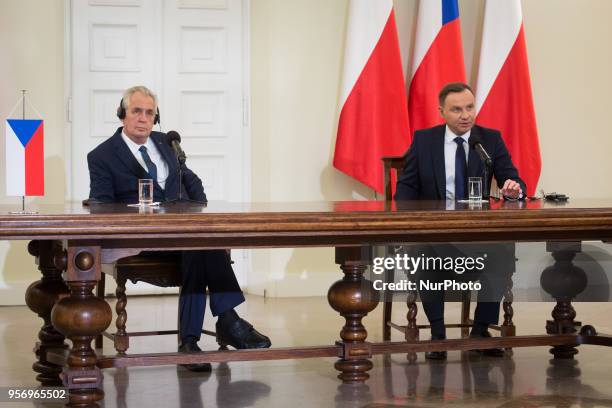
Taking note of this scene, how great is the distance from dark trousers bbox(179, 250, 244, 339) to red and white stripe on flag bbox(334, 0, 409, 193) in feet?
7.37

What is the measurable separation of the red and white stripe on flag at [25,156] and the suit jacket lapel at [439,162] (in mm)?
1679

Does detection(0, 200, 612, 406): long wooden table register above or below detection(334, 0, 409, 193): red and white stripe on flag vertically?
below

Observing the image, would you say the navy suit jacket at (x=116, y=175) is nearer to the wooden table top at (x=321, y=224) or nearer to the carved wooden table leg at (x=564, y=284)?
the wooden table top at (x=321, y=224)

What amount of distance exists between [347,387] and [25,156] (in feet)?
4.41

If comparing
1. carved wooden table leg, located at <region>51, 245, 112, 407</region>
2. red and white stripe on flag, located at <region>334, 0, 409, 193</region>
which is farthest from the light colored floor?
red and white stripe on flag, located at <region>334, 0, 409, 193</region>

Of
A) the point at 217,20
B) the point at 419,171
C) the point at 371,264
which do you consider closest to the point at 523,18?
the point at 217,20

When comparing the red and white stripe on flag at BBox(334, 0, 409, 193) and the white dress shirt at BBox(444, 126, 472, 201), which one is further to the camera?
the red and white stripe on flag at BBox(334, 0, 409, 193)

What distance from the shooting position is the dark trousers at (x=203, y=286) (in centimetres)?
353

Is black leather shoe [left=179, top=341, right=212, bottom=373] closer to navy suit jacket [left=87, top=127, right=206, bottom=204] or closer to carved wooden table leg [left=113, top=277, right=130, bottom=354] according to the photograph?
carved wooden table leg [left=113, top=277, right=130, bottom=354]

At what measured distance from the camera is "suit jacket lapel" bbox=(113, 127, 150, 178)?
3.80 meters

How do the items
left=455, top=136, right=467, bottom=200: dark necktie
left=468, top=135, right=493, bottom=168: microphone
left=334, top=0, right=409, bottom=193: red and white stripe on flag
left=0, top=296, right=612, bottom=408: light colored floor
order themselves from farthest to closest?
left=334, top=0, right=409, bottom=193: red and white stripe on flag
left=455, top=136, right=467, bottom=200: dark necktie
left=468, top=135, right=493, bottom=168: microphone
left=0, top=296, right=612, bottom=408: light colored floor

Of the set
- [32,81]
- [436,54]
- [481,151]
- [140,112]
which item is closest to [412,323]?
[481,151]

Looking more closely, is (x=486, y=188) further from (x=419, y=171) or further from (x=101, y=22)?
(x=101, y=22)

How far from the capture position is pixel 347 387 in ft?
10.7
